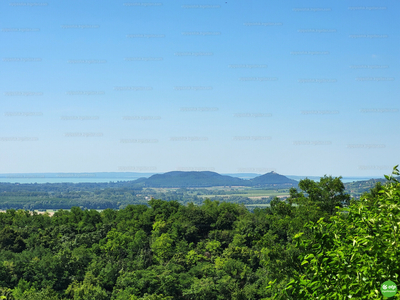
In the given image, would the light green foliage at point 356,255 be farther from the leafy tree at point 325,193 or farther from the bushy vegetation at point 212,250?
A: the leafy tree at point 325,193

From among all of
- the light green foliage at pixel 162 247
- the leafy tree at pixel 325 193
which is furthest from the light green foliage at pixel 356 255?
the light green foliage at pixel 162 247

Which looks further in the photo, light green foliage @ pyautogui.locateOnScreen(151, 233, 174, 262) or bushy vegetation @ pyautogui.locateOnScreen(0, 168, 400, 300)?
light green foliage @ pyautogui.locateOnScreen(151, 233, 174, 262)

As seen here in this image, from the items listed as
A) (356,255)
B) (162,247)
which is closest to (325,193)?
(356,255)

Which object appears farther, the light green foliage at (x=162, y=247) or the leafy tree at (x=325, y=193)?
the light green foliage at (x=162, y=247)

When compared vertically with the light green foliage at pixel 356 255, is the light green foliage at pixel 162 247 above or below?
below

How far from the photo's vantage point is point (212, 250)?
4512 cm

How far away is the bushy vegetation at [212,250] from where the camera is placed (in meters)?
6.57

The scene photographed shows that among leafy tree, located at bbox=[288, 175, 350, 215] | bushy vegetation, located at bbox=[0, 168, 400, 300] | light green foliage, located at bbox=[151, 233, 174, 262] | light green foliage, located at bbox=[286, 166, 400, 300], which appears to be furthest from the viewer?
light green foliage, located at bbox=[151, 233, 174, 262]

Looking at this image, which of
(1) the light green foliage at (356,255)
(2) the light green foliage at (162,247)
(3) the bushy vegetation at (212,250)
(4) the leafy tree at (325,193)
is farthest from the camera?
(2) the light green foliage at (162,247)

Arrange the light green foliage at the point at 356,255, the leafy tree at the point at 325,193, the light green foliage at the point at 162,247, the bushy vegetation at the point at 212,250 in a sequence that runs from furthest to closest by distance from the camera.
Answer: the light green foliage at the point at 162,247 < the leafy tree at the point at 325,193 < the bushy vegetation at the point at 212,250 < the light green foliage at the point at 356,255

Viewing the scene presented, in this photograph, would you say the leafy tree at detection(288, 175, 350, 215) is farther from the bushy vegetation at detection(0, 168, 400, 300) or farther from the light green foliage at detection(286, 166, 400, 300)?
the light green foliage at detection(286, 166, 400, 300)

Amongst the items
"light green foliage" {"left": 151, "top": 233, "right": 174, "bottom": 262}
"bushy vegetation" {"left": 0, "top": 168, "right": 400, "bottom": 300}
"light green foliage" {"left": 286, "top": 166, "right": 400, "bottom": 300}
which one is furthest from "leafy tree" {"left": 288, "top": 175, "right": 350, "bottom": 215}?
"light green foliage" {"left": 151, "top": 233, "right": 174, "bottom": 262}

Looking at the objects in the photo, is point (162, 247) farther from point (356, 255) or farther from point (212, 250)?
point (356, 255)

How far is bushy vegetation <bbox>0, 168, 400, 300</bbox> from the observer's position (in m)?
6.57
